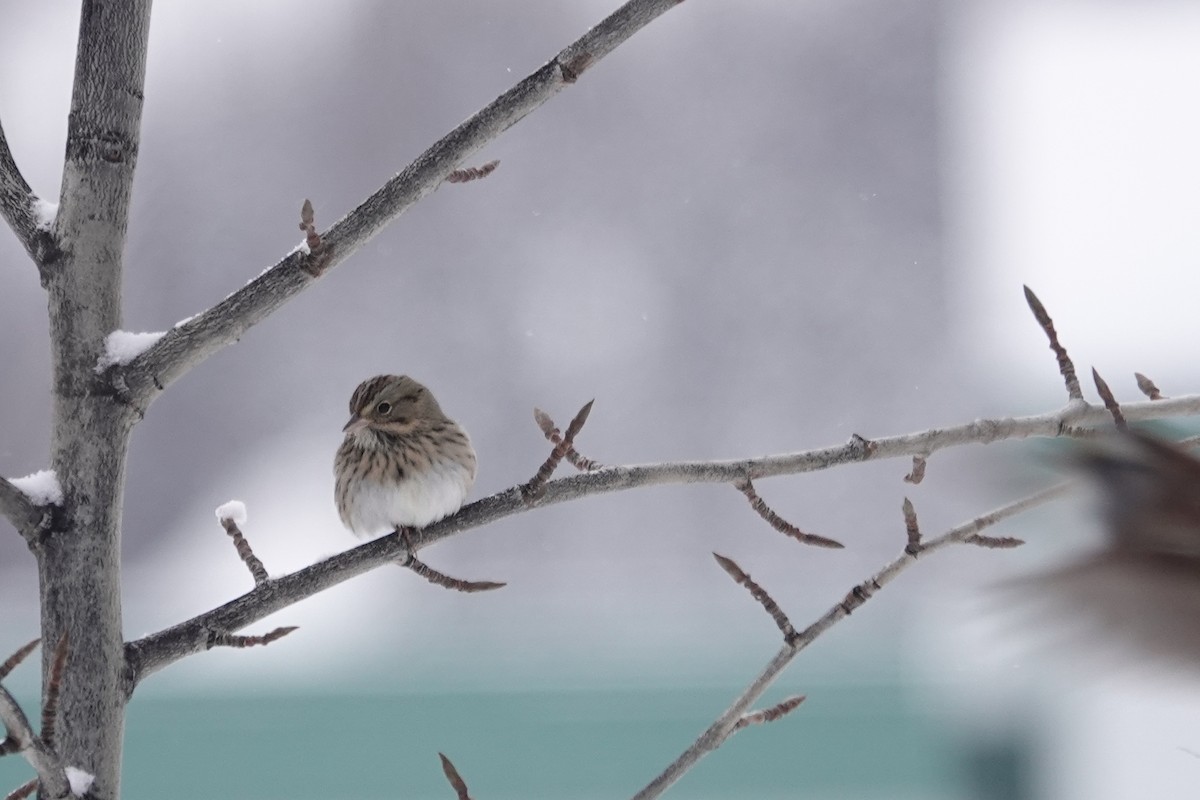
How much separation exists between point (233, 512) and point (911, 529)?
43cm

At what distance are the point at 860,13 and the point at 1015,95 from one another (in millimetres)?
544

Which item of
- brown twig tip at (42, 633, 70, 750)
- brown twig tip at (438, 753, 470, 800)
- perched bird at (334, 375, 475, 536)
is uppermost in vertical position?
perched bird at (334, 375, 475, 536)

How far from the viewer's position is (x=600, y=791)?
2.39 metres

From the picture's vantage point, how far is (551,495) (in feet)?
2.62

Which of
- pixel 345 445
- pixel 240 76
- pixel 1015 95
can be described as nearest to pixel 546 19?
pixel 240 76

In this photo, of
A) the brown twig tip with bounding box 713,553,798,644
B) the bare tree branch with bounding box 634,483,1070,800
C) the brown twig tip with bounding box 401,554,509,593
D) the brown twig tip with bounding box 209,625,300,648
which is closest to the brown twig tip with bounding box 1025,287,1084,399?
the bare tree branch with bounding box 634,483,1070,800

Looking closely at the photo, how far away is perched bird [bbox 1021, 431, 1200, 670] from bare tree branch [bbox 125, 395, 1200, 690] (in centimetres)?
51

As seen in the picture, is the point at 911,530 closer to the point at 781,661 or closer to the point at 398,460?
the point at 781,661

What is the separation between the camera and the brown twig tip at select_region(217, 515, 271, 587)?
813mm

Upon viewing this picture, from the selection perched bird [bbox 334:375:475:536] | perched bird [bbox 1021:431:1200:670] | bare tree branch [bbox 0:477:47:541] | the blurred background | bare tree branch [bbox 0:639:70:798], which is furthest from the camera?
the blurred background

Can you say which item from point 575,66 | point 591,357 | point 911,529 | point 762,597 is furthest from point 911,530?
point 591,357

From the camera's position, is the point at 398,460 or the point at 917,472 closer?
the point at 917,472

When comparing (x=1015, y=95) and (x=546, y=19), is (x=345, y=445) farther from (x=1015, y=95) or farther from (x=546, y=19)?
(x=1015, y=95)

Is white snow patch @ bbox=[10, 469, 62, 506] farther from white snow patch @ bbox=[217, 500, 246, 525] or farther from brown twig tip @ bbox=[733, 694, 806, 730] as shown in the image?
brown twig tip @ bbox=[733, 694, 806, 730]
